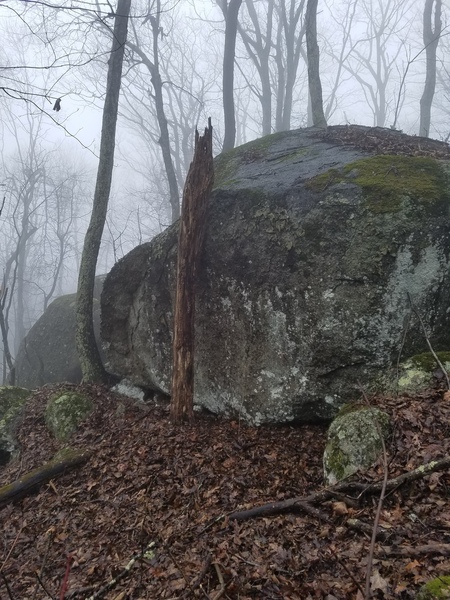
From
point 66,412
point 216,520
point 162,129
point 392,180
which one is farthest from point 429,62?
point 216,520

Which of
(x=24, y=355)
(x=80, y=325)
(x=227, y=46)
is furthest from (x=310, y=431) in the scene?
(x=227, y=46)

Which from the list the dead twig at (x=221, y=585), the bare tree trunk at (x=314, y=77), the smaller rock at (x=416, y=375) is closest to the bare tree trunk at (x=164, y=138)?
the bare tree trunk at (x=314, y=77)

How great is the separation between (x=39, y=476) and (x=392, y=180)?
22.4 feet

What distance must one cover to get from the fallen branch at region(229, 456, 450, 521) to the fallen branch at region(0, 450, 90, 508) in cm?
327

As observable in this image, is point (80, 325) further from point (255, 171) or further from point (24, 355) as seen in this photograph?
point (24, 355)

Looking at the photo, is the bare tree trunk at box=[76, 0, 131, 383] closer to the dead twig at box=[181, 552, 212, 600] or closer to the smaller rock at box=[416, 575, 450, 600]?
the dead twig at box=[181, 552, 212, 600]

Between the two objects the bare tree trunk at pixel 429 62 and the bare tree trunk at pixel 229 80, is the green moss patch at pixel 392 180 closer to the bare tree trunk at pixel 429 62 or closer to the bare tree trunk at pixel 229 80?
the bare tree trunk at pixel 229 80

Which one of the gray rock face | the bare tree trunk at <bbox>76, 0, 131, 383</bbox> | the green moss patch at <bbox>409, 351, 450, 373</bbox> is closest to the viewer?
the green moss patch at <bbox>409, 351, 450, 373</bbox>

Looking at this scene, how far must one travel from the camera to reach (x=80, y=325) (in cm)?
923

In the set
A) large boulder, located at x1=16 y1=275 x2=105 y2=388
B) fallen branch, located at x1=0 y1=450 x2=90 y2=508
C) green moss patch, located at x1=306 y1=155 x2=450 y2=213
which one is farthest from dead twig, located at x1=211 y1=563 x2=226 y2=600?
large boulder, located at x1=16 y1=275 x2=105 y2=388

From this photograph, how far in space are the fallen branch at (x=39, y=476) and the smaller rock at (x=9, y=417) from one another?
1883mm

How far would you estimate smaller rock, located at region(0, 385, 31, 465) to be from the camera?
26.3 feet

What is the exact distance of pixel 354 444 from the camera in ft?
14.1

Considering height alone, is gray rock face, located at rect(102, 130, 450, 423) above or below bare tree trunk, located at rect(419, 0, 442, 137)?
below
